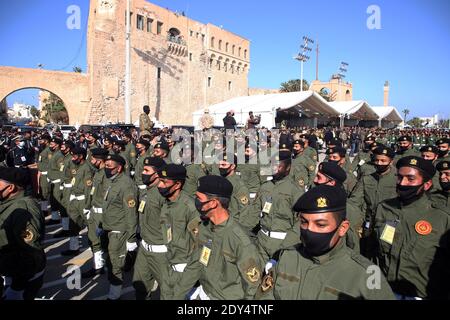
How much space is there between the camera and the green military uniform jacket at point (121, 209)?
5306mm

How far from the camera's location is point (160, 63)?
44.3 metres

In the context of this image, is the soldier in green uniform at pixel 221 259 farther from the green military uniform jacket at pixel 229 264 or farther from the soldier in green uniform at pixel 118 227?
the soldier in green uniform at pixel 118 227

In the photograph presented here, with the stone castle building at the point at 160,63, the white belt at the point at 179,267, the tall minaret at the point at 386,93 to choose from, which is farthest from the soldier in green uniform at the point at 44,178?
the tall minaret at the point at 386,93

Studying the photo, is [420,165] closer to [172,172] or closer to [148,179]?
[172,172]

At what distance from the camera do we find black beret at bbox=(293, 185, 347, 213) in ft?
8.09

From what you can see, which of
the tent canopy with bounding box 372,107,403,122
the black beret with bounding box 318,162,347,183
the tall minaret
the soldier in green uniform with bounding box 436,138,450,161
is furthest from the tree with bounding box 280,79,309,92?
the black beret with bounding box 318,162,347,183

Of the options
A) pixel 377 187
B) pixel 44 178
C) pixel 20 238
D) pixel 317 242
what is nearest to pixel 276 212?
pixel 377 187

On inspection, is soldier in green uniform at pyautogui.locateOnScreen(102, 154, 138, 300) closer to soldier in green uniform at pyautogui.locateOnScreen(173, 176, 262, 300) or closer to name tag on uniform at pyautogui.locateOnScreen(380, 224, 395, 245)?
soldier in green uniform at pyautogui.locateOnScreen(173, 176, 262, 300)

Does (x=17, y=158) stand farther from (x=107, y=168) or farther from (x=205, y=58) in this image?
(x=205, y=58)

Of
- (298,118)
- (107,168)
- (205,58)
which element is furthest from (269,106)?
(205,58)

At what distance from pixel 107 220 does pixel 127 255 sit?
0.70m

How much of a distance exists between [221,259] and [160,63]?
44.0 metres

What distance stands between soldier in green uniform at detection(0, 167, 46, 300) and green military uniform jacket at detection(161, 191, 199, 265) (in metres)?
1.46

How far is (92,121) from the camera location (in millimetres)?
35844
